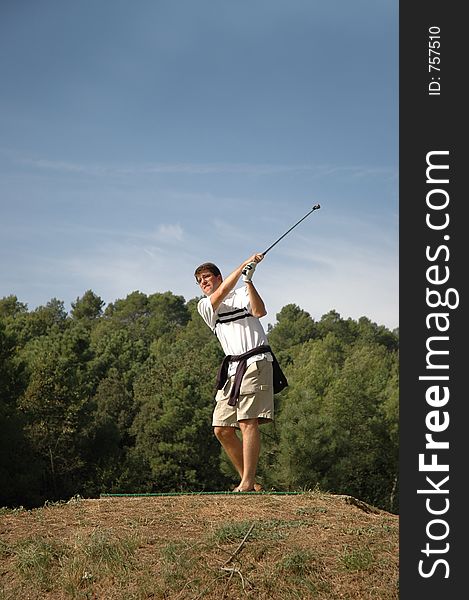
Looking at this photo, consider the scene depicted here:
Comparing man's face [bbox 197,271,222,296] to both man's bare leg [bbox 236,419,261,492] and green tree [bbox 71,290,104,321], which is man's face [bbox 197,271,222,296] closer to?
man's bare leg [bbox 236,419,261,492]

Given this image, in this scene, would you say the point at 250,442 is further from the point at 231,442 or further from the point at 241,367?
the point at 241,367

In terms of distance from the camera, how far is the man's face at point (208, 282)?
9406 mm

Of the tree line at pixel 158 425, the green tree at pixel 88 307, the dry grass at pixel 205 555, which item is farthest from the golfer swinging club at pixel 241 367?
the green tree at pixel 88 307

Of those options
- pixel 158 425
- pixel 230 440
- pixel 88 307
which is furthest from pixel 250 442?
pixel 88 307

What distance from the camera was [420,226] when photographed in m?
6.34

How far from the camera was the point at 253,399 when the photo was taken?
905 cm

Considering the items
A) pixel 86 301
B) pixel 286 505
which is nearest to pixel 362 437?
pixel 286 505

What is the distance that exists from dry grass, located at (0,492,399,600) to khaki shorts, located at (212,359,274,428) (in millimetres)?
932

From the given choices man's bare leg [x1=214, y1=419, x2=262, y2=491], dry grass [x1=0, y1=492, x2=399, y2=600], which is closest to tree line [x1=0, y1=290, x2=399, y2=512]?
man's bare leg [x1=214, y1=419, x2=262, y2=491]

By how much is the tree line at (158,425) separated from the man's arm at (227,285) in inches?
1186

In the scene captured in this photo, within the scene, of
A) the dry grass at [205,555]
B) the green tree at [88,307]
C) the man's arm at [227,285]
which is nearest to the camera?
the dry grass at [205,555]

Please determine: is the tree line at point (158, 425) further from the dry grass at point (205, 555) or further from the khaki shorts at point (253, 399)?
the dry grass at point (205, 555)

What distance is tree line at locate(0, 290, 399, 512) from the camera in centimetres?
4241

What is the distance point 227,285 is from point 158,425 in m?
39.1
